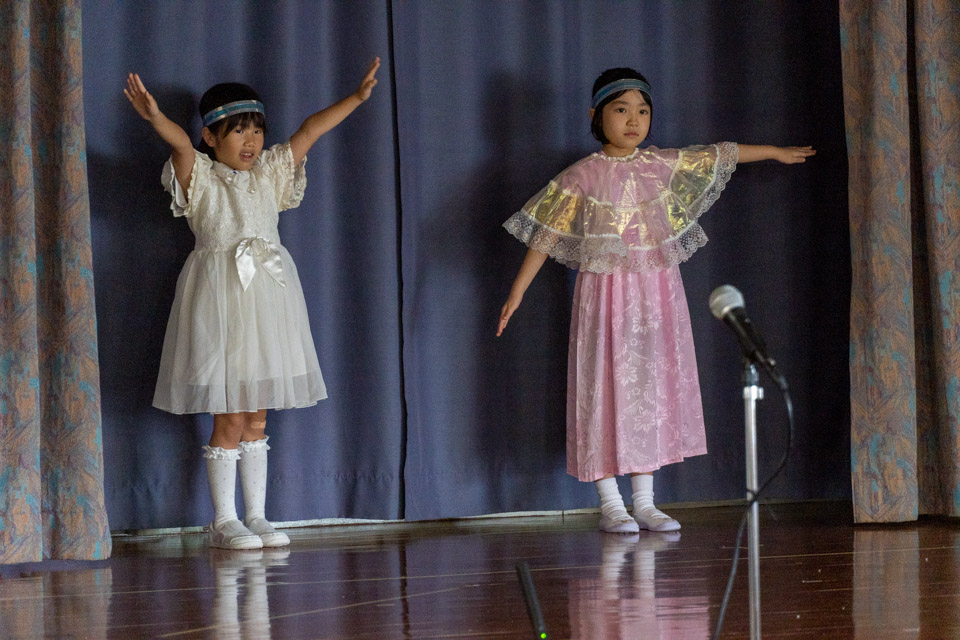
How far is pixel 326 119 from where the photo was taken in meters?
3.11

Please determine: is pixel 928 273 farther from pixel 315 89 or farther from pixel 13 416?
pixel 13 416

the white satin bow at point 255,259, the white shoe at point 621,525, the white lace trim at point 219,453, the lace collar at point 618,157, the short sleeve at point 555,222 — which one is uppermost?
the lace collar at point 618,157

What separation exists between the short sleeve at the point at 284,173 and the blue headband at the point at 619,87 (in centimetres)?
97

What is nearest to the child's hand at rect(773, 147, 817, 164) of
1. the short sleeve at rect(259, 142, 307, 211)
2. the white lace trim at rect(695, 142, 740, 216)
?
the white lace trim at rect(695, 142, 740, 216)

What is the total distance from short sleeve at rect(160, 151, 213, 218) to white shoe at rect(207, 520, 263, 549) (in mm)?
936

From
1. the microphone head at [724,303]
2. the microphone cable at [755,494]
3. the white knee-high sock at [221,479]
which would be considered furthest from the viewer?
the white knee-high sock at [221,479]

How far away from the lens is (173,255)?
127 inches

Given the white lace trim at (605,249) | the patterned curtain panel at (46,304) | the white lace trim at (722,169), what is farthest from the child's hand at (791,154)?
the patterned curtain panel at (46,304)

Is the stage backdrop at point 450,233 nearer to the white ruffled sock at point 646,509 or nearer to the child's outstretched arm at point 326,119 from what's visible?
the child's outstretched arm at point 326,119

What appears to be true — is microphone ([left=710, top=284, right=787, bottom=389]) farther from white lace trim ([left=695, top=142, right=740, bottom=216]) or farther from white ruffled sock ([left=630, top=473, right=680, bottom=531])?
white lace trim ([left=695, top=142, right=740, bottom=216])

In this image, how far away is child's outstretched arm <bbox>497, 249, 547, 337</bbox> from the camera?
321 centimetres

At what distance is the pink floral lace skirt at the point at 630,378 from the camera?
10.2ft

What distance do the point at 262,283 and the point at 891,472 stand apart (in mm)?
2003

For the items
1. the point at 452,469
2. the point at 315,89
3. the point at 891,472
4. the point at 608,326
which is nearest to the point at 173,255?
the point at 315,89
